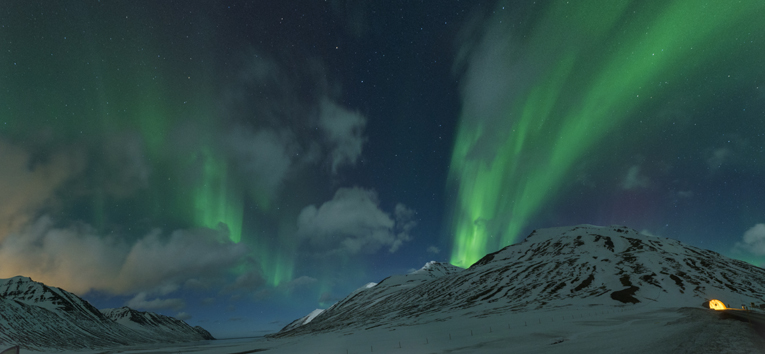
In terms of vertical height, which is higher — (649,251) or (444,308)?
(649,251)

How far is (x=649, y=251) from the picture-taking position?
564 ft

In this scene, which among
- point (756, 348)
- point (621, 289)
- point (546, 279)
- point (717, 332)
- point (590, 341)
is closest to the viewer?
point (756, 348)

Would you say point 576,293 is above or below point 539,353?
above

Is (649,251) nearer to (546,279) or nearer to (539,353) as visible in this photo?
(546,279)

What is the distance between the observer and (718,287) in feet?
385

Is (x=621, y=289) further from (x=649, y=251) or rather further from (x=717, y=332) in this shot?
(x=717, y=332)

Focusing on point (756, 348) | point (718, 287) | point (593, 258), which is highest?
point (593, 258)

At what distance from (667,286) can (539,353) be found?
122 metres

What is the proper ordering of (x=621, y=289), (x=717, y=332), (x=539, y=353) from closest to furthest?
(x=717, y=332), (x=539, y=353), (x=621, y=289)

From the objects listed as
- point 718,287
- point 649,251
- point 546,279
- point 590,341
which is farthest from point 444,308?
point 649,251

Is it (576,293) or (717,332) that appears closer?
(717,332)

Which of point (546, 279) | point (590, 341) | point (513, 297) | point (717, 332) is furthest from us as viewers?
point (546, 279)

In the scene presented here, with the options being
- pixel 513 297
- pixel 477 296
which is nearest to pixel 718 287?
pixel 513 297

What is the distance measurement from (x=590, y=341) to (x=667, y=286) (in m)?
114
